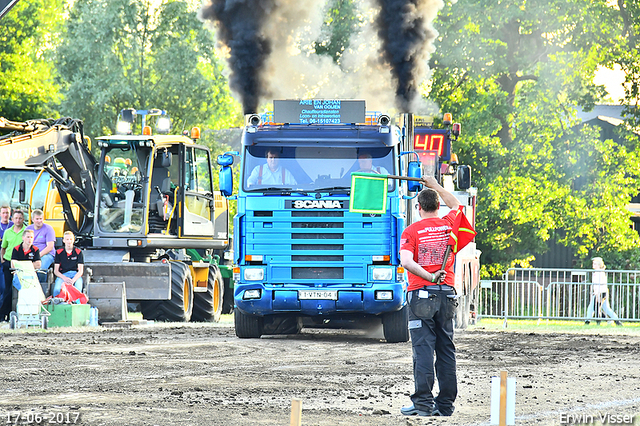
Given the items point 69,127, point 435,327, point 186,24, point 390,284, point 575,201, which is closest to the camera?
point 435,327

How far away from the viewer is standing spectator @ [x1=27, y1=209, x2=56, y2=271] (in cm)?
2009

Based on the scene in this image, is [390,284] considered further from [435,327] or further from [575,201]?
[575,201]

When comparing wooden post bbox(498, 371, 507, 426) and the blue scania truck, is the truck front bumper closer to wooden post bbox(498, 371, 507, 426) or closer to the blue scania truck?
the blue scania truck

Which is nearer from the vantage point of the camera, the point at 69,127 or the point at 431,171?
the point at 69,127

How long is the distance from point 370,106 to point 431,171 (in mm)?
2305

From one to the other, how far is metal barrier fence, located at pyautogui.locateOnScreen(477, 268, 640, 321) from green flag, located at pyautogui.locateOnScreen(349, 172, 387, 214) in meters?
12.5

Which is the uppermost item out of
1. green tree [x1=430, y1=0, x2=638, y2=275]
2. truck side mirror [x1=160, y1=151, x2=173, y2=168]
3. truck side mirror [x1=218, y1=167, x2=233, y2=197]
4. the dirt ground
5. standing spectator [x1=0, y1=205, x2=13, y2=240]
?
green tree [x1=430, y1=0, x2=638, y2=275]

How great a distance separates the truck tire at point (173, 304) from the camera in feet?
73.9

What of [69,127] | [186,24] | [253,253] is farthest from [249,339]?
[186,24]

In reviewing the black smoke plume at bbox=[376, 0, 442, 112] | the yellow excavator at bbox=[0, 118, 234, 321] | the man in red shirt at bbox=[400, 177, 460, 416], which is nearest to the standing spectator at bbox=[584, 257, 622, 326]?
the black smoke plume at bbox=[376, 0, 442, 112]

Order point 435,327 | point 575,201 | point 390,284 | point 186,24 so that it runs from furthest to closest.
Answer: point 186,24 < point 575,201 < point 390,284 < point 435,327

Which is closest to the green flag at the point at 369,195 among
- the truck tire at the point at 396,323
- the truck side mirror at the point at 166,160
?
the truck tire at the point at 396,323

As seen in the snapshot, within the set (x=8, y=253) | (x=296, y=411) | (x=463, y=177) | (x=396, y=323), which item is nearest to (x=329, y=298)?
(x=396, y=323)

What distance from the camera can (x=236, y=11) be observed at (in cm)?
2577
